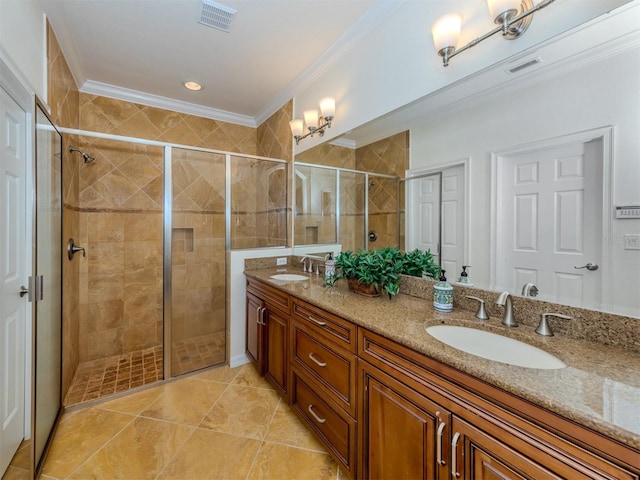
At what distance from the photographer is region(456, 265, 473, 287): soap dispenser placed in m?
1.37

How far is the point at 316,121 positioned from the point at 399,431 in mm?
2154

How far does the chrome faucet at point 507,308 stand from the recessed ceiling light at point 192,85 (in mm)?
2892

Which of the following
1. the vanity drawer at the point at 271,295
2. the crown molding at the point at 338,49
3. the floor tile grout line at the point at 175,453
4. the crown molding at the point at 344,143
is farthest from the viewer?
the crown molding at the point at 344,143

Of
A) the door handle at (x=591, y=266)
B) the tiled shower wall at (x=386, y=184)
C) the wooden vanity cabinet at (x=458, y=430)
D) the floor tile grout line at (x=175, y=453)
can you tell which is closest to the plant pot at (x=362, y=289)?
the tiled shower wall at (x=386, y=184)

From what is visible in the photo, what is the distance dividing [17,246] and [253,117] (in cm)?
263

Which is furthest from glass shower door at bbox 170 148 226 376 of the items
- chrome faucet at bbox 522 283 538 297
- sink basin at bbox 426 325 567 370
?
chrome faucet at bbox 522 283 538 297

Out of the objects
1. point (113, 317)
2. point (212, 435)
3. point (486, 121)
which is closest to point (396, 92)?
point (486, 121)

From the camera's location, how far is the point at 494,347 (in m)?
1.09

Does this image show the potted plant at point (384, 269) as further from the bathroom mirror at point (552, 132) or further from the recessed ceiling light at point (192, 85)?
the recessed ceiling light at point (192, 85)

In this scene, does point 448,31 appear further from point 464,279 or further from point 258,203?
point 258,203

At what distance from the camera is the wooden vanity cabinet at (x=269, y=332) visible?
1.87 metres

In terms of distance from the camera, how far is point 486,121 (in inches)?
50.9

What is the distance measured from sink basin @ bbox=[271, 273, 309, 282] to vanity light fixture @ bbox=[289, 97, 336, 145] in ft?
3.99

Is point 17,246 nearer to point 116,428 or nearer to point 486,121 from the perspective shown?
point 116,428
